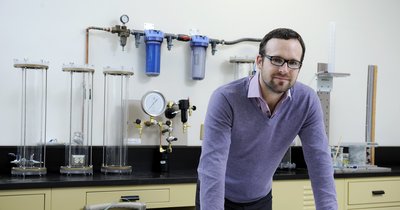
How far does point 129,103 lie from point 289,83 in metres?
1.71

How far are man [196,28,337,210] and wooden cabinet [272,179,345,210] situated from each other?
3.12 feet

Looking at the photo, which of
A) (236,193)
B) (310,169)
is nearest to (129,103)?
(236,193)

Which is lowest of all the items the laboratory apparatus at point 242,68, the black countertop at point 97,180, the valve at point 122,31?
the black countertop at point 97,180

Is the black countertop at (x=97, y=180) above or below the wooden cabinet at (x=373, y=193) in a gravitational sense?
above

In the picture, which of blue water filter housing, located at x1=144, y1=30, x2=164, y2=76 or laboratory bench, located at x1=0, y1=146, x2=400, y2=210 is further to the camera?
blue water filter housing, located at x1=144, y1=30, x2=164, y2=76

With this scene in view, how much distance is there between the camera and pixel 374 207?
3227 mm

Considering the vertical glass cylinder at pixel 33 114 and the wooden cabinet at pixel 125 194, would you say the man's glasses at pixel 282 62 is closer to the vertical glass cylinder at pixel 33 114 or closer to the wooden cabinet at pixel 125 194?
the wooden cabinet at pixel 125 194

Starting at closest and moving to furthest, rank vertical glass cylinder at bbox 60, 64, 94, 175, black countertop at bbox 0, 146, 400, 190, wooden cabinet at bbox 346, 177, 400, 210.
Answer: black countertop at bbox 0, 146, 400, 190
vertical glass cylinder at bbox 60, 64, 94, 175
wooden cabinet at bbox 346, 177, 400, 210

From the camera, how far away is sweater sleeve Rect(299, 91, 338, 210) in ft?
5.20

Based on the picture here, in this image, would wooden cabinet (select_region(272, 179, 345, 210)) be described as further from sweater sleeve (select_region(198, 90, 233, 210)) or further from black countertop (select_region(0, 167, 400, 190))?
sweater sleeve (select_region(198, 90, 233, 210))

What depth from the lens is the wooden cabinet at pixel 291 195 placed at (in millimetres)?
2872

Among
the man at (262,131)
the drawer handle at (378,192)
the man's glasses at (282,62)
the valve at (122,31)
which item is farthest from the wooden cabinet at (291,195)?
the man's glasses at (282,62)

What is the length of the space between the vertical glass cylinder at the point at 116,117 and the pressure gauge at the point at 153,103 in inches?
5.6

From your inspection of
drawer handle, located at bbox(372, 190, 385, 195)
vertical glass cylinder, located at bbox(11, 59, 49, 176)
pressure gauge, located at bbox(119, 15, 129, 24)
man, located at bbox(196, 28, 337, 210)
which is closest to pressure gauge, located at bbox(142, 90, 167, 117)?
pressure gauge, located at bbox(119, 15, 129, 24)
